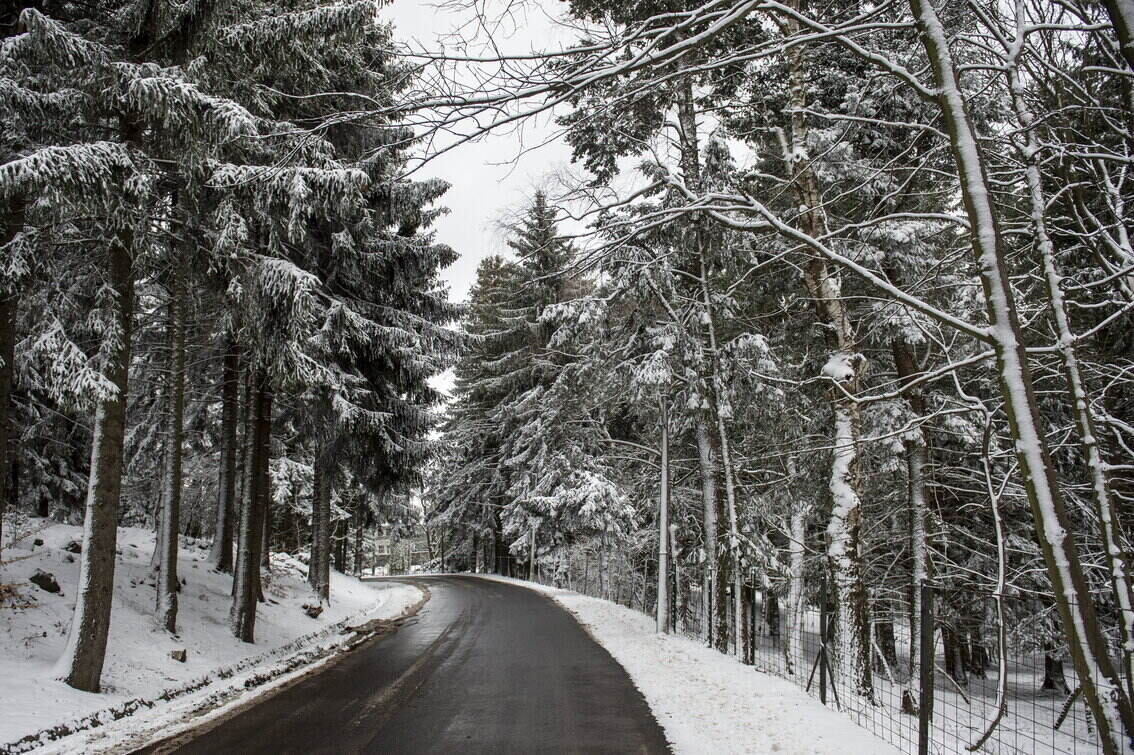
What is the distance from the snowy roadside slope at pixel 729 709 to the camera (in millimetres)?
5387

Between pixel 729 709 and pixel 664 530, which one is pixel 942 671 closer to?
pixel 729 709

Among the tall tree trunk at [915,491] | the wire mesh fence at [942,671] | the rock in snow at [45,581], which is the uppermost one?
the tall tree trunk at [915,491]

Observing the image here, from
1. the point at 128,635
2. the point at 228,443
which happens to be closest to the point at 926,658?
the point at 128,635

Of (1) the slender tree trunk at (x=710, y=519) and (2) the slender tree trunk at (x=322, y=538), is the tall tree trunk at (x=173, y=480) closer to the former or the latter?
(2) the slender tree trunk at (x=322, y=538)

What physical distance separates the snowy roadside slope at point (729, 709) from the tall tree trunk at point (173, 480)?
258 inches

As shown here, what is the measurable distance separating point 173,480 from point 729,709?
8.42m

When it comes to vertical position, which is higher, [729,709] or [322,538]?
[322,538]

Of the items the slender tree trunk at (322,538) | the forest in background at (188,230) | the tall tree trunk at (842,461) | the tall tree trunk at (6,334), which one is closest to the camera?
the forest in background at (188,230)

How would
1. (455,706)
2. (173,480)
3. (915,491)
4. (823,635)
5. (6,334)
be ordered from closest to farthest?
(823,635), (455,706), (6,334), (173,480), (915,491)

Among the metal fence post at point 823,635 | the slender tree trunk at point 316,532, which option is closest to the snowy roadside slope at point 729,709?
the metal fence post at point 823,635

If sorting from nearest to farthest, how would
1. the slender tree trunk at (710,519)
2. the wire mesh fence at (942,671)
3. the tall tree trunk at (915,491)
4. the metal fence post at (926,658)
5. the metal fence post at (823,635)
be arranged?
the metal fence post at (926,658)
the wire mesh fence at (942,671)
the metal fence post at (823,635)
the tall tree trunk at (915,491)
the slender tree trunk at (710,519)

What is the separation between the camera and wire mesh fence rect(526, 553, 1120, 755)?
4859mm

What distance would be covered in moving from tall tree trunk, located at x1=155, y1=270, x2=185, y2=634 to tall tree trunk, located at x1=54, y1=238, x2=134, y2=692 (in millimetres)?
2106

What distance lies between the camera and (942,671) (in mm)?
6102
